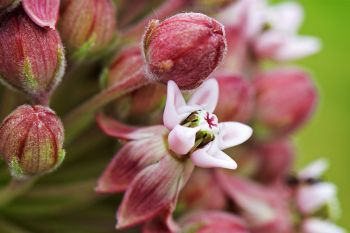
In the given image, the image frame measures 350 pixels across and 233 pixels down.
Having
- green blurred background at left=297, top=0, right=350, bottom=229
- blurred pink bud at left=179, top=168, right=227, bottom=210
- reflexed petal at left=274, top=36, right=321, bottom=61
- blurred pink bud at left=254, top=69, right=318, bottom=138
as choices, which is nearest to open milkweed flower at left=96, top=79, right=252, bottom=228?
blurred pink bud at left=179, top=168, right=227, bottom=210

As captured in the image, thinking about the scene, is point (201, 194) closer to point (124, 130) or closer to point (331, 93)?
point (124, 130)

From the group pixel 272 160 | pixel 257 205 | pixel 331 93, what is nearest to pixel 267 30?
pixel 272 160

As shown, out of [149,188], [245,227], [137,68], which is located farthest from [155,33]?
[245,227]

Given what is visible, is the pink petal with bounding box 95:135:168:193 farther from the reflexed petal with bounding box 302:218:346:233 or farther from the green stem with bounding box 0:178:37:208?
the reflexed petal with bounding box 302:218:346:233

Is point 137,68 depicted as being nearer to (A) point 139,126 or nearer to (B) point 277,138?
(A) point 139,126

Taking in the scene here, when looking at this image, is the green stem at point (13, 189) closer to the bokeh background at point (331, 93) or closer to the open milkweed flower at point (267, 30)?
the open milkweed flower at point (267, 30)

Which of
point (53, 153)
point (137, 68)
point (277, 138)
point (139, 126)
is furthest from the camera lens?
point (277, 138)
